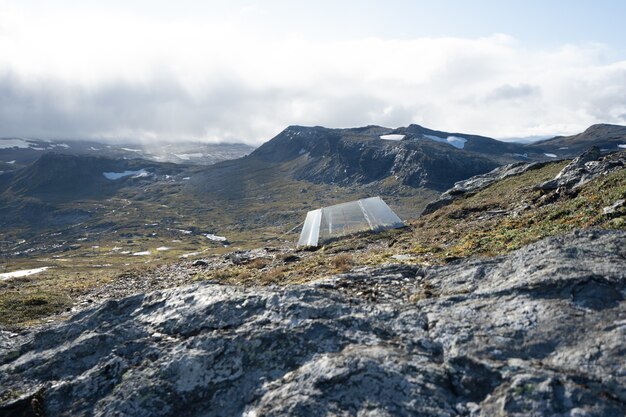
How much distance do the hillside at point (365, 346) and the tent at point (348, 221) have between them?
26476 millimetres

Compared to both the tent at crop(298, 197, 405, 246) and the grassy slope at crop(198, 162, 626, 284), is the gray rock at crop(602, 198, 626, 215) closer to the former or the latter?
the grassy slope at crop(198, 162, 626, 284)

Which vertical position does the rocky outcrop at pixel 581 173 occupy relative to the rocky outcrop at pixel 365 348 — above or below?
above

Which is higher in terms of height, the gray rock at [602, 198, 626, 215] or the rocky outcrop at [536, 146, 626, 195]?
the rocky outcrop at [536, 146, 626, 195]

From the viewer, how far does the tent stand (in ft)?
140

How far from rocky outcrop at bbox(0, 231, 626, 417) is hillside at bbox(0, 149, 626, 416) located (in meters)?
0.04

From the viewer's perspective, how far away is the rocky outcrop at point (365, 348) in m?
8.85

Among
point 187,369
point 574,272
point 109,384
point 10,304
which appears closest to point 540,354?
point 574,272

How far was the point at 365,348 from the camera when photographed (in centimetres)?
1055

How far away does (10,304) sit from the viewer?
28.9 meters

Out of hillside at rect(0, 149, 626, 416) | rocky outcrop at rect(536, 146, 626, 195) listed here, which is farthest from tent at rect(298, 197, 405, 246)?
hillside at rect(0, 149, 626, 416)

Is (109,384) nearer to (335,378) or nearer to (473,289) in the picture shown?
(335,378)

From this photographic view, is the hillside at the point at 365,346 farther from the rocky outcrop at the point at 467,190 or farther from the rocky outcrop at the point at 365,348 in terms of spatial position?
the rocky outcrop at the point at 467,190

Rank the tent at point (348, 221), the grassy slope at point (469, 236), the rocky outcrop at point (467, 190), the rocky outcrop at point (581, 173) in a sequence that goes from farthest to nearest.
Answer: the rocky outcrop at point (467, 190) < the tent at point (348, 221) < the rocky outcrop at point (581, 173) < the grassy slope at point (469, 236)

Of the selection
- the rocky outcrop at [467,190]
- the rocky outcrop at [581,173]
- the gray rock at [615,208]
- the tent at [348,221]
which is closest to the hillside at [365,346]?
the gray rock at [615,208]
